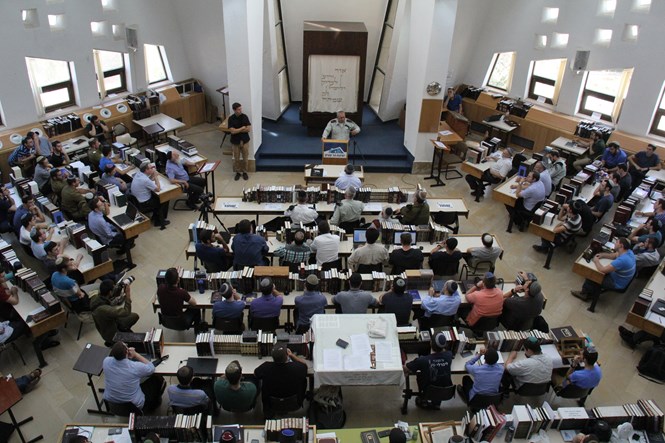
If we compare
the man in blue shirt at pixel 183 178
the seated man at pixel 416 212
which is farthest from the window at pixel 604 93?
the man in blue shirt at pixel 183 178

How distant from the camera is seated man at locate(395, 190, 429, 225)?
880 centimetres

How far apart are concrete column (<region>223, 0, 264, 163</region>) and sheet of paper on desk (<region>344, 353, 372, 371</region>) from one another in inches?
300

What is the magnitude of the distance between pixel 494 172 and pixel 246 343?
7.19 metres

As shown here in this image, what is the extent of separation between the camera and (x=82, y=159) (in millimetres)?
11156

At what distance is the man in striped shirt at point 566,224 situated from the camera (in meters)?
9.04

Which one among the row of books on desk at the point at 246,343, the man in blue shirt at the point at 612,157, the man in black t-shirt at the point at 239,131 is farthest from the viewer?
the man in black t-shirt at the point at 239,131

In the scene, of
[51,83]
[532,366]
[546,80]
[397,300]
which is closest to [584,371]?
[532,366]

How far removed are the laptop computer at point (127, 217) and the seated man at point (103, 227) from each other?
15 cm

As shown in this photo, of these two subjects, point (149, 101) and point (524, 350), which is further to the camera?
point (149, 101)

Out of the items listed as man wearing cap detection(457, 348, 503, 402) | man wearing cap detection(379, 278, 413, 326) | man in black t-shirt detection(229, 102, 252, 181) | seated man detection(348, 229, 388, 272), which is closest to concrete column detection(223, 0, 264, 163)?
man in black t-shirt detection(229, 102, 252, 181)

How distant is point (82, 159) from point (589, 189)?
35.8ft

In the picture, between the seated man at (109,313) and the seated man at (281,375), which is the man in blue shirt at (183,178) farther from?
the seated man at (281,375)

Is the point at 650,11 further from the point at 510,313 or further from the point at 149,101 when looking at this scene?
the point at 149,101

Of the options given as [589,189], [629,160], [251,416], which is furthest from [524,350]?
[629,160]
